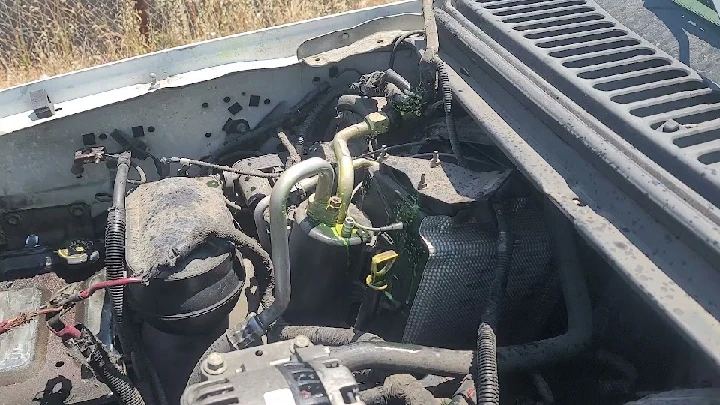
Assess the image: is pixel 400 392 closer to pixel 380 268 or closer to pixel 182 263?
pixel 380 268

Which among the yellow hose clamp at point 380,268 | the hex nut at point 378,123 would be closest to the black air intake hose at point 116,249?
the yellow hose clamp at point 380,268

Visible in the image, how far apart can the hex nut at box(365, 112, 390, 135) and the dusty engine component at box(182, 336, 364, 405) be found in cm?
103

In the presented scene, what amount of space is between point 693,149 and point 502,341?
0.97m

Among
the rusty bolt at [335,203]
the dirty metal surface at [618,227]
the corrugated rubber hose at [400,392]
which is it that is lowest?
the corrugated rubber hose at [400,392]

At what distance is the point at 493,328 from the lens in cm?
187

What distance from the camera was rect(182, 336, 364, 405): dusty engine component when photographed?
1590 mm

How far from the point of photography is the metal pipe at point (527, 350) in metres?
1.86

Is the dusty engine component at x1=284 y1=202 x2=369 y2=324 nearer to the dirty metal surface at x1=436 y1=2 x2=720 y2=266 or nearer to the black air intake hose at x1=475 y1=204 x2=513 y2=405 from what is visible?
the black air intake hose at x1=475 y1=204 x2=513 y2=405

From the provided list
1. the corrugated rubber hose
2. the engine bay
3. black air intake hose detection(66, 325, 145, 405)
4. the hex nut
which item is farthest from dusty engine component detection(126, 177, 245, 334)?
the corrugated rubber hose

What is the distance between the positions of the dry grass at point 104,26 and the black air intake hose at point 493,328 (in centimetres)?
463

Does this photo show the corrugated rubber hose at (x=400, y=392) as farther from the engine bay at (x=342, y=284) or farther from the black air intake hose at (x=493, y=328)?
the black air intake hose at (x=493, y=328)

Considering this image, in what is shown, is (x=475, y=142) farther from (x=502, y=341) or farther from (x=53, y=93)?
(x=53, y=93)

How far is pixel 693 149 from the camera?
1548mm

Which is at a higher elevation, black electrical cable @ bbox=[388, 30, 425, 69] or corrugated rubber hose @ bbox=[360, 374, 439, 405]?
black electrical cable @ bbox=[388, 30, 425, 69]
